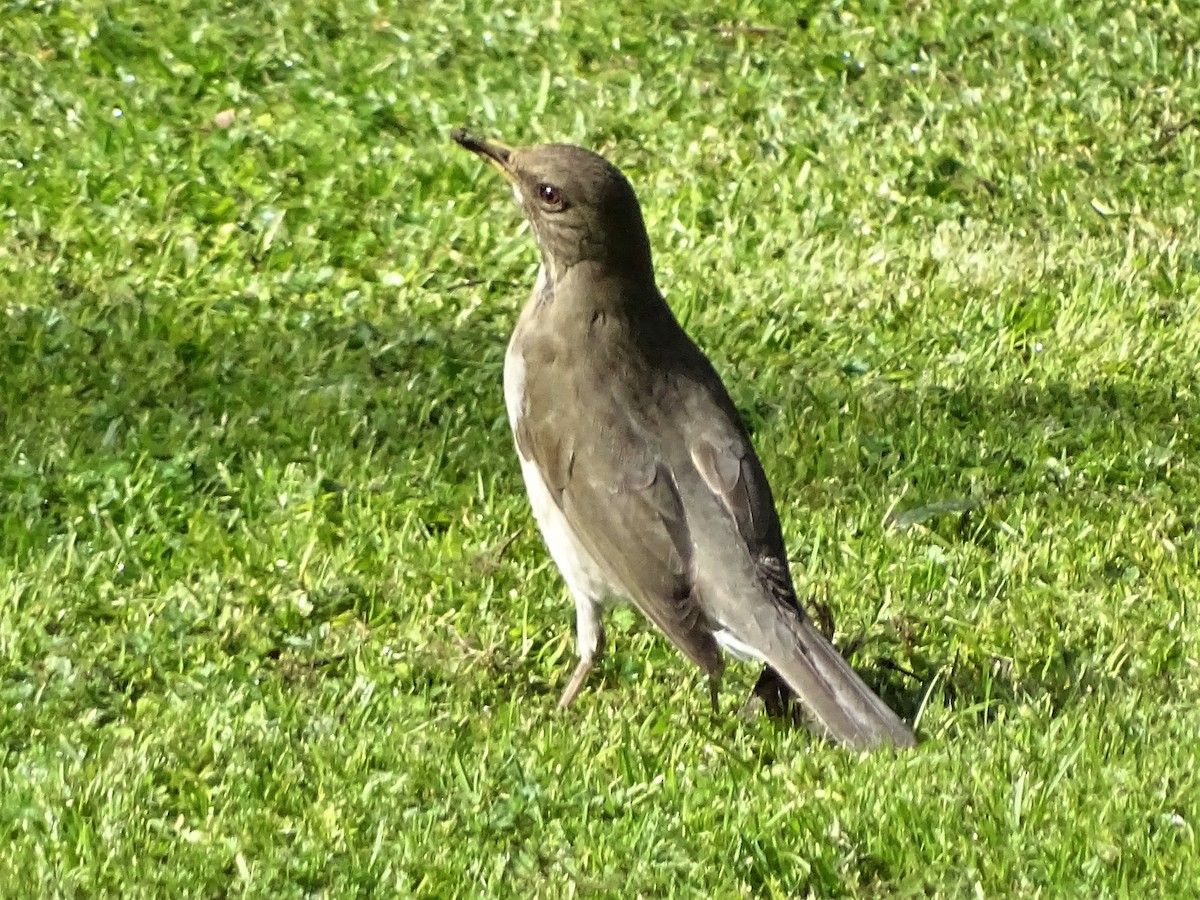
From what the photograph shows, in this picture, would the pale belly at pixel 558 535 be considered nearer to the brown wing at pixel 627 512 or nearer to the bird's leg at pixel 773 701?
the brown wing at pixel 627 512

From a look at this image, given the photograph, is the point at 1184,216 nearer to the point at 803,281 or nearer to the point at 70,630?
the point at 803,281

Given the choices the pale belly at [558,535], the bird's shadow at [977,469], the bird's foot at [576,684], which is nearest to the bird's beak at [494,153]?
the pale belly at [558,535]

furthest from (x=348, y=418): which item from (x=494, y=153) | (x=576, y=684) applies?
(x=576, y=684)

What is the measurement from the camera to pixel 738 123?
11969 millimetres

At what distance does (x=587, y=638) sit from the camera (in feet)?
21.7

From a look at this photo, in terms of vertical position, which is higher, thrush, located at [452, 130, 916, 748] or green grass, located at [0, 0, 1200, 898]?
thrush, located at [452, 130, 916, 748]

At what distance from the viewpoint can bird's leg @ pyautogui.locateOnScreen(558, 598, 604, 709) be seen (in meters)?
6.57

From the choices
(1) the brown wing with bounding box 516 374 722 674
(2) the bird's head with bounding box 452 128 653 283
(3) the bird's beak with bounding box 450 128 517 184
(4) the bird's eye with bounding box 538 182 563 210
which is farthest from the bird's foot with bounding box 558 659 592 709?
(3) the bird's beak with bounding box 450 128 517 184

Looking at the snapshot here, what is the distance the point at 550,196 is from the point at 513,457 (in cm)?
154

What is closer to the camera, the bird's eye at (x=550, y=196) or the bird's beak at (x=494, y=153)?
the bird's eye at (x=550, y=196)

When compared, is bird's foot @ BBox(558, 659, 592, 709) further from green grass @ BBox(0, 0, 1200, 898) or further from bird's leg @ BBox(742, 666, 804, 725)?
bird's leg @ BBox(742, 666, 804, 725)

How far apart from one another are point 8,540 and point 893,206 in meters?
5.58

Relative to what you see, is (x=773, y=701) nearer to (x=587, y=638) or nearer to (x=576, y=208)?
(x=587, y=638)

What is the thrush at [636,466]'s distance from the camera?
5977 mm
